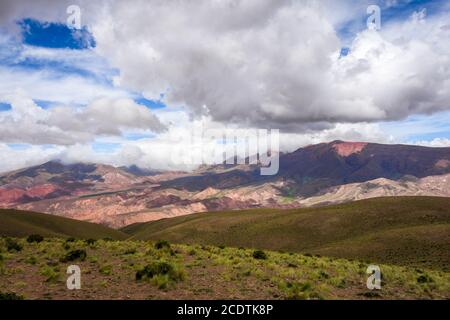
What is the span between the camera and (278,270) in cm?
2761

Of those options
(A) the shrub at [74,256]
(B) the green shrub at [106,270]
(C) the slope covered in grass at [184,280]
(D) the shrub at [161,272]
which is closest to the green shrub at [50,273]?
(C) the slope covered in grass at [184,280]

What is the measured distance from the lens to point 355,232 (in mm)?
115750

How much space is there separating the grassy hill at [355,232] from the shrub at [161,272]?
54810 mm

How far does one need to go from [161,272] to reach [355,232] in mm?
103379

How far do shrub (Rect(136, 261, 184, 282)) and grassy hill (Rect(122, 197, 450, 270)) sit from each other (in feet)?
180

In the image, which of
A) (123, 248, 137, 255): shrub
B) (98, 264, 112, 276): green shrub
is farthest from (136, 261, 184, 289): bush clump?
(123, 248, 137, 255): shrub

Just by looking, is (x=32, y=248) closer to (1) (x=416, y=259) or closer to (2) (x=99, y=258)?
(2) (x=99, y=258)

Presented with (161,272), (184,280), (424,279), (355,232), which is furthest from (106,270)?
(355,232)

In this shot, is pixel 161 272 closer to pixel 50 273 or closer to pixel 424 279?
pixel 50 273

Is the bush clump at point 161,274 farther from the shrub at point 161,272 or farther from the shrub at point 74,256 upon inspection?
the shrub at point 74,256
